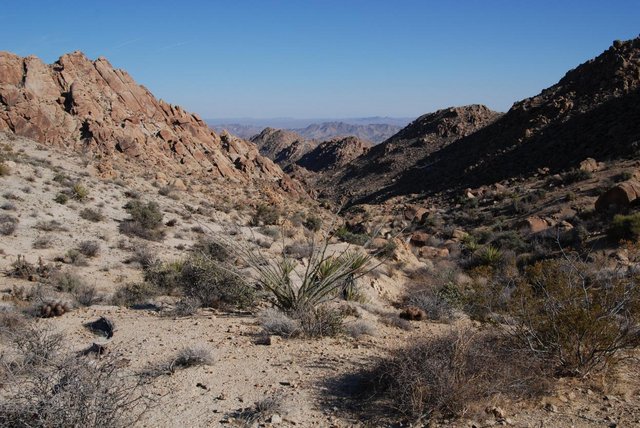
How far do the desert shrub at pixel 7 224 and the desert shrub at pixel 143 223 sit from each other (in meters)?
3.23

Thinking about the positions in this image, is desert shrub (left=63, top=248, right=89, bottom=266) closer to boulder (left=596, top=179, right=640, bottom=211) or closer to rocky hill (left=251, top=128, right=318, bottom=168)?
boulder (left=596, top=179, right=640, bottom=211)

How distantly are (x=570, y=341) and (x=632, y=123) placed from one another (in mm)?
30579

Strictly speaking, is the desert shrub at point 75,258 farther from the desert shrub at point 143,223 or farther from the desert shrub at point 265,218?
Answer: the desert shrub at point 265,218

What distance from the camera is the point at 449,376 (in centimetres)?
416

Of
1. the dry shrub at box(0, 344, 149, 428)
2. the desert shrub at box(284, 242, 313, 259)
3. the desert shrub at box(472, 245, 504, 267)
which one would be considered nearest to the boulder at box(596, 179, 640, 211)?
the desert shrub at box(472, 245, 504, 267)

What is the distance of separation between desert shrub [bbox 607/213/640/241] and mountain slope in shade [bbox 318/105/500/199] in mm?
34164

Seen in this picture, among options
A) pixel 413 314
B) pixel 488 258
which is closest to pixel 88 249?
pixel 413 314

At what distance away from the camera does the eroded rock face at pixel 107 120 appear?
1211 inches

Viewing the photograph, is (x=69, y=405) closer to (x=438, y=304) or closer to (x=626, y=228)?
(x=438, y=304)

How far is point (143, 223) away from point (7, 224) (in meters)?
4.52

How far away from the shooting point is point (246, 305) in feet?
26.6

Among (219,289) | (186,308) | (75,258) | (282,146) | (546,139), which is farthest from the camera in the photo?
(282,146)

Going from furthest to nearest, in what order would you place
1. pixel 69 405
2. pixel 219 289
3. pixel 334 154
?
pixel 334 154, pixel 219 289, pixel 69 405

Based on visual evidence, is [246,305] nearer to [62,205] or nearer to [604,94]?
[62,205]
